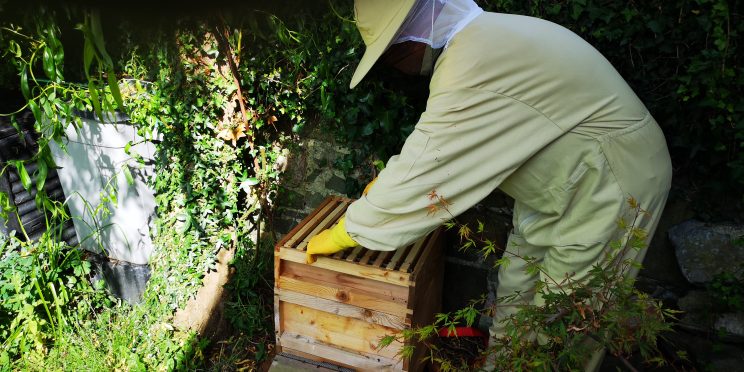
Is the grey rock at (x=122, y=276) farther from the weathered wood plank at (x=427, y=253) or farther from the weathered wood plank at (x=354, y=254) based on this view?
the weathered wood plank at (x=427, y=253)

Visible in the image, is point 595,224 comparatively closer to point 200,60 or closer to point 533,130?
point 533,130

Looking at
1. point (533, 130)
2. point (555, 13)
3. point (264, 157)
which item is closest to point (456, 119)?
point (533, 130)

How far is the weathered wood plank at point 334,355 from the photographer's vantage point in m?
2.36

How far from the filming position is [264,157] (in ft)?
11.2

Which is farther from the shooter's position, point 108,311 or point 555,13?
point 108,311

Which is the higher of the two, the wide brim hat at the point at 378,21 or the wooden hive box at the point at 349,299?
the wide brim hat at the point at 378,21

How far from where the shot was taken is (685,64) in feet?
7.42

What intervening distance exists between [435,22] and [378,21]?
21 centimetres

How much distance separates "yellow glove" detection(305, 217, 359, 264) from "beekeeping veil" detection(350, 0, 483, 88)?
679 mm

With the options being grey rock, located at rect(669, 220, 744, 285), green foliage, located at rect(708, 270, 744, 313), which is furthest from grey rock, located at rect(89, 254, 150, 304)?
green foliage, located at rect(708, 270, 744, 313)

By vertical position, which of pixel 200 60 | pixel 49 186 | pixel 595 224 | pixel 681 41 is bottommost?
pixel 49 186

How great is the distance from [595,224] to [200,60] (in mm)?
2503

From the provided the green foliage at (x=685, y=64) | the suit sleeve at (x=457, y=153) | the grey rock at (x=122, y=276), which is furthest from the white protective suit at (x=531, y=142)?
the grey rock at (x=122, y=276)

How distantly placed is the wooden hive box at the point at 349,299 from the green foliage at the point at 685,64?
1198 mm
